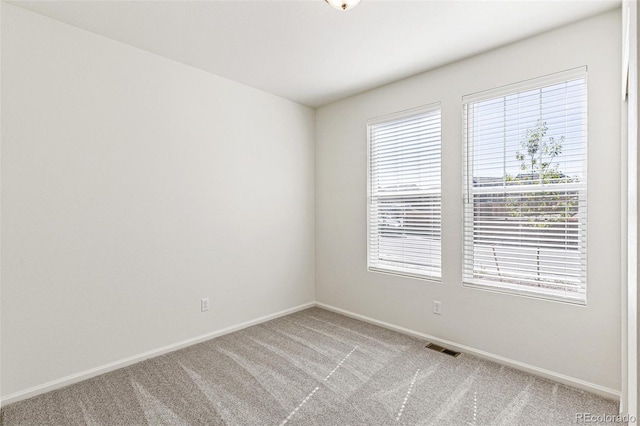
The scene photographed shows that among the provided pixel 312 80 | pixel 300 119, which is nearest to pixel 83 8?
pixel 312 80

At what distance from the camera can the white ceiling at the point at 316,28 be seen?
225 cm

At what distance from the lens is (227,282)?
348cm

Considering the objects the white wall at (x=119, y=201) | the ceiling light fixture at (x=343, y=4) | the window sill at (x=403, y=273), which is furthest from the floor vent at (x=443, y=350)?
the ceiling light fixture at (x=343, y=4)

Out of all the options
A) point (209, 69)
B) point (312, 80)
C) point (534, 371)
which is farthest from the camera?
point (312, 80)

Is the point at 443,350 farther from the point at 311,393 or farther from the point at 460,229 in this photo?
the point at 311,393

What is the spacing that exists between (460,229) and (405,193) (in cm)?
71

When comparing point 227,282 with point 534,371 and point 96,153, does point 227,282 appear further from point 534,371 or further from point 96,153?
point 534,371

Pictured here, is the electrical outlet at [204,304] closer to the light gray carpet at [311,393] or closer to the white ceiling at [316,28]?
the light gray carpet at [311,393]

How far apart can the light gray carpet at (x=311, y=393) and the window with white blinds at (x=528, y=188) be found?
77cm

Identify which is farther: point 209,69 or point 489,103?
point 209,69

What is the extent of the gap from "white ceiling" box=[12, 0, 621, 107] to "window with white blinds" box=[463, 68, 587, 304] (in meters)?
0.48

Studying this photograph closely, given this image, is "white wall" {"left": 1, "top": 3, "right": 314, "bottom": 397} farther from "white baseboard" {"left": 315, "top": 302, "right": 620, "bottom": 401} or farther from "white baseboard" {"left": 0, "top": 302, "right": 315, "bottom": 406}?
"white baseboard" {"left": 315, "top": 302, "right": 620, "bottom": 401}

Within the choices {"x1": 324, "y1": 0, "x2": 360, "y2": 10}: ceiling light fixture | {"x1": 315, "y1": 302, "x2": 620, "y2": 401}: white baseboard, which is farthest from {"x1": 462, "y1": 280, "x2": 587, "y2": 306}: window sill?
{"x1": 324, "y1": 0, "x2": 360, "y2": 10}: ceiling light fixture

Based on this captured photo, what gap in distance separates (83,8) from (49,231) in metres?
1.59
